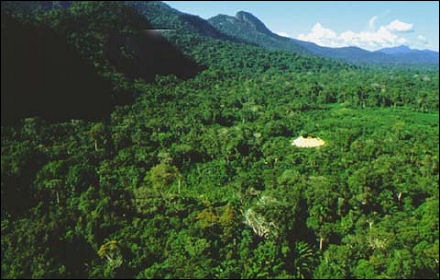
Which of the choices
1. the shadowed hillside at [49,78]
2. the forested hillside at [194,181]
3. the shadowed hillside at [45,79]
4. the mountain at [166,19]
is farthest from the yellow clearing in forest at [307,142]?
the mountain at [166,19]

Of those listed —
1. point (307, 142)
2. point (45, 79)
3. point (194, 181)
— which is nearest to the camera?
point (194, 181)

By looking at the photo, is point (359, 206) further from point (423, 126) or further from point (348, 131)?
point (423, 126)

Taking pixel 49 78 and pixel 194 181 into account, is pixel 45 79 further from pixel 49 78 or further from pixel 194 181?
pixel 194 181

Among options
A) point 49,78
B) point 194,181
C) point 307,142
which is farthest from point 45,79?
point 307,142

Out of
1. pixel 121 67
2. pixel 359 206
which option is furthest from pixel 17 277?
pixel 121 67

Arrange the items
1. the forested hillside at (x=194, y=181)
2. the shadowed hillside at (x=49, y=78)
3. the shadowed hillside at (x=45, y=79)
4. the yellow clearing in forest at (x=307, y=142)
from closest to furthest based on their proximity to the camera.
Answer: the forested hillside at (x=194, y=181) → the shadowed hillside at (x=45, y=79) → the shadowed hillside at (x=49, y=78) → the yellow clearing in forest at (x=307, y=142)

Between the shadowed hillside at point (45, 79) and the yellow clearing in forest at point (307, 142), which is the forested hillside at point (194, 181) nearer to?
the shadowed hillside at point (45, 79)
